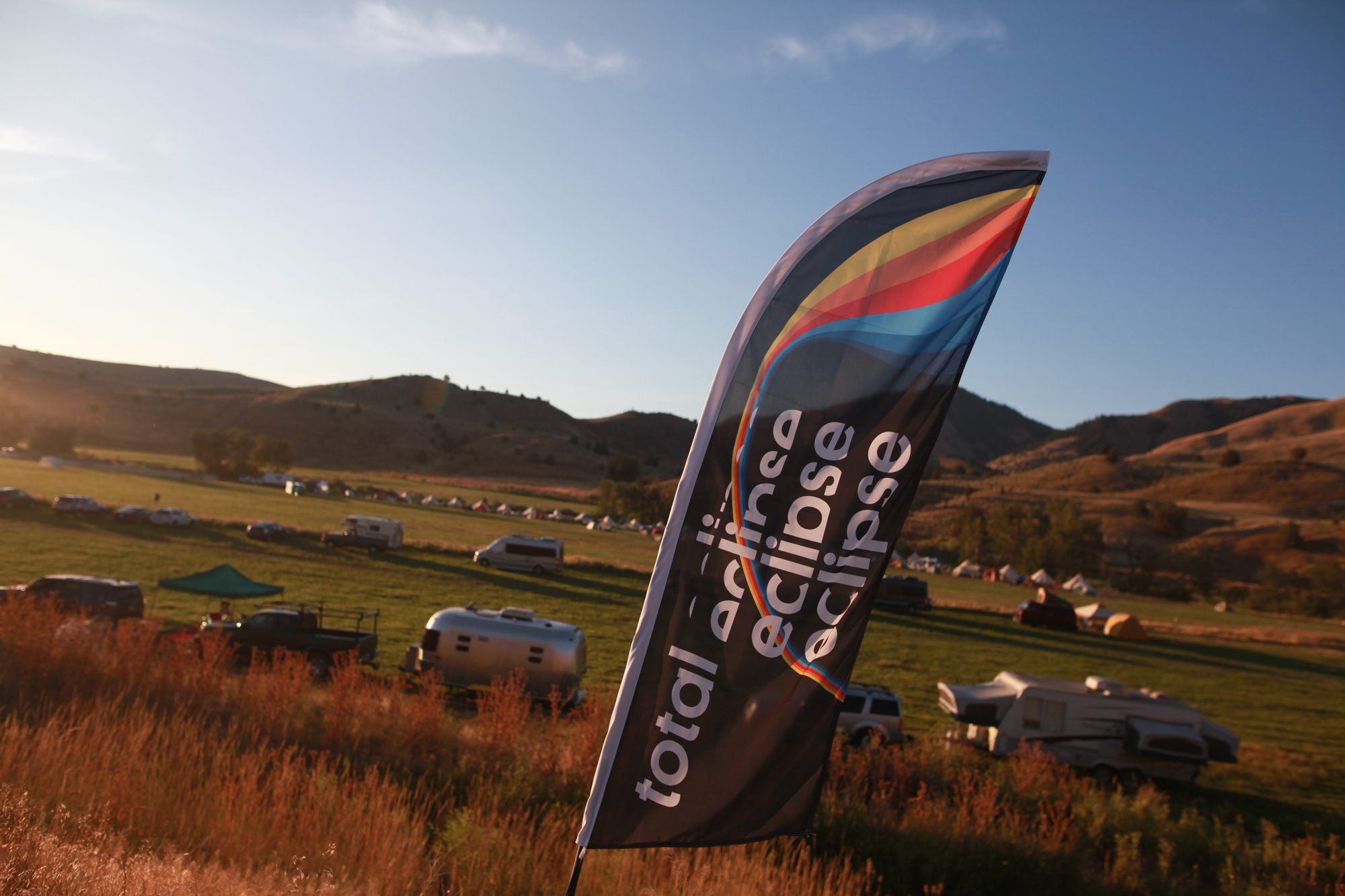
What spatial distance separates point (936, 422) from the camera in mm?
3428

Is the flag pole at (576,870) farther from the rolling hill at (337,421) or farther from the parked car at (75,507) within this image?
the rolling hill at (337,421)

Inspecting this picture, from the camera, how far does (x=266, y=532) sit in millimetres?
38906

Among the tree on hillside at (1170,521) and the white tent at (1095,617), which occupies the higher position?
the tree on hillside at (1170,521)

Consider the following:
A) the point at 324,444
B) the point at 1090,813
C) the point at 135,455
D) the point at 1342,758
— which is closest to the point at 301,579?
the point at 1090,813

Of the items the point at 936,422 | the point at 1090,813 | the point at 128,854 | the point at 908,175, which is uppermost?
the point at 908,175

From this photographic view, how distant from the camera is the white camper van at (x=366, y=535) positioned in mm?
39344

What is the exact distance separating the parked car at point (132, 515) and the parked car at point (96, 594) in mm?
24024

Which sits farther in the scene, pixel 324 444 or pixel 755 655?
A: pixel 324 444

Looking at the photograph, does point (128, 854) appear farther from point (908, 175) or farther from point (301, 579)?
point (301, 579)

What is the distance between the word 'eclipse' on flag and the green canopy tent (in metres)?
16.6

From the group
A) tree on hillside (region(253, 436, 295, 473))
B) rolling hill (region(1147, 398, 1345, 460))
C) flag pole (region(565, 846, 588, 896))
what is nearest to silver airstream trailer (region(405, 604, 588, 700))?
flag pole (region(565, 846, 588, 896))

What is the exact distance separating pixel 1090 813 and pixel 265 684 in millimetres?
11178

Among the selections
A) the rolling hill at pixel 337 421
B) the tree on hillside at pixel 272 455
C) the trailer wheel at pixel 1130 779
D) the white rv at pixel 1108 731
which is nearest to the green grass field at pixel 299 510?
the tree on hillside at pixel 272 455

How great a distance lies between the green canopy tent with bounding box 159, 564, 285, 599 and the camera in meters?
18.0
